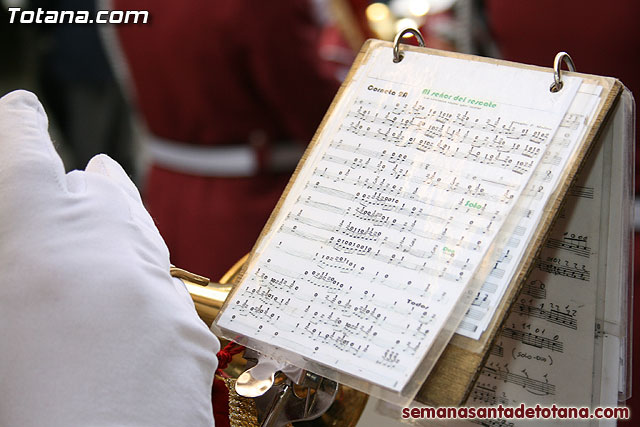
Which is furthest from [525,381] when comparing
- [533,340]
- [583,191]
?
[583,191]

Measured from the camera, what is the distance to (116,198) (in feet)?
1.98

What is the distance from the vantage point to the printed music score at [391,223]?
1.95ft

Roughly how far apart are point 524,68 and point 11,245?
40 cm

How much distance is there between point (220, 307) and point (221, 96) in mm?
866

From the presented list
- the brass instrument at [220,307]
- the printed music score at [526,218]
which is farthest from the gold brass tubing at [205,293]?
the printed music score at [526,218]

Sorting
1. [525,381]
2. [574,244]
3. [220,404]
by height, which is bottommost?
[220,404]

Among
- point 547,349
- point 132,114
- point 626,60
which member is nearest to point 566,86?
point 547,349

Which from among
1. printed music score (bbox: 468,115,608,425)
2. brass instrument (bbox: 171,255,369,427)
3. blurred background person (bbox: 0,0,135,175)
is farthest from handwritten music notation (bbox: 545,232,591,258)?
blurred background person (bbox: 0,0,135,175)

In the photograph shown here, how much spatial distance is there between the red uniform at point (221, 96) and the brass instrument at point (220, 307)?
2.08ft

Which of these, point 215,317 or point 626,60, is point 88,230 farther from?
point 626,60

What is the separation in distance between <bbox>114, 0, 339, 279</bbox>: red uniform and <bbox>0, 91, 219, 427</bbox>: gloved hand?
75 centimetres

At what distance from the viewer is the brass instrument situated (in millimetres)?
679

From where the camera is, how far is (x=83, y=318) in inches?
21.3

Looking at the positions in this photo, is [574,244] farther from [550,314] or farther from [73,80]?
[73,80]
